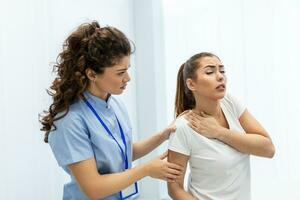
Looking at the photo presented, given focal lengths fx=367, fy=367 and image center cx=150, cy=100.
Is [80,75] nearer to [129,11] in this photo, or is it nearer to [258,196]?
[129,11]

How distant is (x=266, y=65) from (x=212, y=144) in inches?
41.6

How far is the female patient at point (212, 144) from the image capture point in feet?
4.53

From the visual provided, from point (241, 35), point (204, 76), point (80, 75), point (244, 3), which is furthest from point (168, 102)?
point (80, 75)

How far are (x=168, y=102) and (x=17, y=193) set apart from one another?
1.15 m

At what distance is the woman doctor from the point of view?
4.19 ft

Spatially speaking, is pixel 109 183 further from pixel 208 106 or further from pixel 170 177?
pixel 208 106

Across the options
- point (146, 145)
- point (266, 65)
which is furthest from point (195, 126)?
point (266, 65)

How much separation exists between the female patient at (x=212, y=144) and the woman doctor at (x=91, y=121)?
0.10 m

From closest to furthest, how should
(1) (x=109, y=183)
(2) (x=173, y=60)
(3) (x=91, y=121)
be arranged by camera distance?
(1) (x=109, y=183) < (3) (x=91, y=121) < (2) (x=173, y=60)

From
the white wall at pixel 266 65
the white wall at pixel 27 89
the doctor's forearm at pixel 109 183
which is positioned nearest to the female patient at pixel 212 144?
the doctor's forearm at pixel 109 183

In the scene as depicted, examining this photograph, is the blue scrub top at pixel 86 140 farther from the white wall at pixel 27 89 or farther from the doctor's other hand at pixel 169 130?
the white wall at pixel 27 89

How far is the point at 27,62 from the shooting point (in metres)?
1.71

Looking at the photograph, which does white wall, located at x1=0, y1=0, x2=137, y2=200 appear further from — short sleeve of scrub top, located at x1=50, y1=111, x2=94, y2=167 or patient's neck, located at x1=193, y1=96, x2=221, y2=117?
patient's neck, located at x1=193, y1=96, x2=221, y2=117

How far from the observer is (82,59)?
131 centimetres
